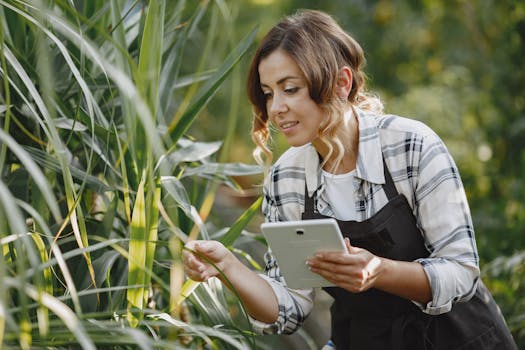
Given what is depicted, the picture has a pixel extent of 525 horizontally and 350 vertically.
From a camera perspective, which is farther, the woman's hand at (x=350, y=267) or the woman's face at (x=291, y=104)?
the woman's face at (x=291, y=104)

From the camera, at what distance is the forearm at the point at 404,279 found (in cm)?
164

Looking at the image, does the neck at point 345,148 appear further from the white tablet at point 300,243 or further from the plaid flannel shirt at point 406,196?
the white tablet at point 300,243

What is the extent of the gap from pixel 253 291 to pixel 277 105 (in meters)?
0.40

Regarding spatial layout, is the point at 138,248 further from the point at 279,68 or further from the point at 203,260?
the point at 279,68

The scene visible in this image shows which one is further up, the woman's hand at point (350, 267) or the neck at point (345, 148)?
the neck at point (345, 148)

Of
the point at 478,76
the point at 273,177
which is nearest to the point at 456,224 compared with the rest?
the point at 273,177

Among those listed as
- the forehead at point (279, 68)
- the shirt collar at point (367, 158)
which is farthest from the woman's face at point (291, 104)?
the shirt collar at point (367, 158)

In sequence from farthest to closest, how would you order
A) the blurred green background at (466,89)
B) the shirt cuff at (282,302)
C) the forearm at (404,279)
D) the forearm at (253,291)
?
the blurred green background at (466,89) → the shirt cuff at (282,302) → the forearm at (253,291) → the forearm at (404,279)

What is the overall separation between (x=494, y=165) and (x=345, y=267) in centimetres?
307

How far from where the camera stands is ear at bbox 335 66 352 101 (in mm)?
1902

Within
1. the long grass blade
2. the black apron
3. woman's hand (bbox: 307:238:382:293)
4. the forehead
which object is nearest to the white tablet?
woman's hand (bbox: 307:238:382:293)

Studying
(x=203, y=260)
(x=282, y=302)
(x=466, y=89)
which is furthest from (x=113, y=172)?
(x=466, y=89)

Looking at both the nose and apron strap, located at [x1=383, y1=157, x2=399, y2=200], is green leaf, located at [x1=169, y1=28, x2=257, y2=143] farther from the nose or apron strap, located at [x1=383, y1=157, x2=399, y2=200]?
apron strap, located at [x1=383, y1=157, x2=399, y2=200]

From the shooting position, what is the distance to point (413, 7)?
6.21 metres
